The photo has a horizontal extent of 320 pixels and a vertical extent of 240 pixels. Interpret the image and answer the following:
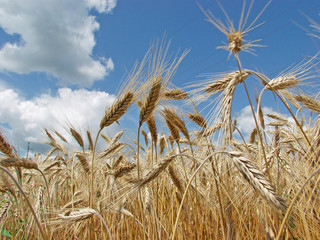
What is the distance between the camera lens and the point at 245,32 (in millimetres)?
1871

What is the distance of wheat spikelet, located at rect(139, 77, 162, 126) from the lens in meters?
1.84

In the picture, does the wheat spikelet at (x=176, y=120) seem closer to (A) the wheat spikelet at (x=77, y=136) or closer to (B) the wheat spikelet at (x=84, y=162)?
(B) the wheat spikelet at (x=84, y=162)

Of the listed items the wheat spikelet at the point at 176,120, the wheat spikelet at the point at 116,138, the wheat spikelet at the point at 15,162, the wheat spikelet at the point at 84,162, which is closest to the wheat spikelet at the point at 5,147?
the wheat spikelet at the point at 15,162

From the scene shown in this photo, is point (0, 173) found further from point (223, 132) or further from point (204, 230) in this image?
point (223, 132)

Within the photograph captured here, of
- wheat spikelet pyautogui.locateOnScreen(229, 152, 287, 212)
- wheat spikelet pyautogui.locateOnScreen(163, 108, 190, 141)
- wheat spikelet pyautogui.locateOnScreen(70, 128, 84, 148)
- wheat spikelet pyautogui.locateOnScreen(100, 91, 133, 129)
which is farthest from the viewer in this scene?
wheat spikelet pyautogui.locateOnScreen(70, 128, 84, 148)

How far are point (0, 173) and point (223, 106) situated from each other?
2.32 meters

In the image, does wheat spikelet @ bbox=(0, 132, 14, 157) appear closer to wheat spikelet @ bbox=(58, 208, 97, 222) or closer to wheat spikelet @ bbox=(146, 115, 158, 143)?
wheat spikelet @ bbox=(58, 208, 97, 222)

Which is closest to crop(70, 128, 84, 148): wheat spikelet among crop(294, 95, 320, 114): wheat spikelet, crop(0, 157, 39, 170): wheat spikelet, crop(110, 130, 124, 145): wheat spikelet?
crop(110, 130, 124, 145): wheat spikelet

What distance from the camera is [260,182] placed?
109 centimetres

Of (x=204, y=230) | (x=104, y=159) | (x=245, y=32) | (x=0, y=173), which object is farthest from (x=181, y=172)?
(x=0, y=173)

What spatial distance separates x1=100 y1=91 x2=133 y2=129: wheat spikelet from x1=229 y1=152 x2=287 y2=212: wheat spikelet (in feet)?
3.48

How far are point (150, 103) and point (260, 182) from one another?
1.04 meters

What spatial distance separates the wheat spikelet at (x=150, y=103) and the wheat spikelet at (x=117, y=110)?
0.62 ft

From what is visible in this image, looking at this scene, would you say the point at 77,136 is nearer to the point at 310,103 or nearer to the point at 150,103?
the point at 150,103
